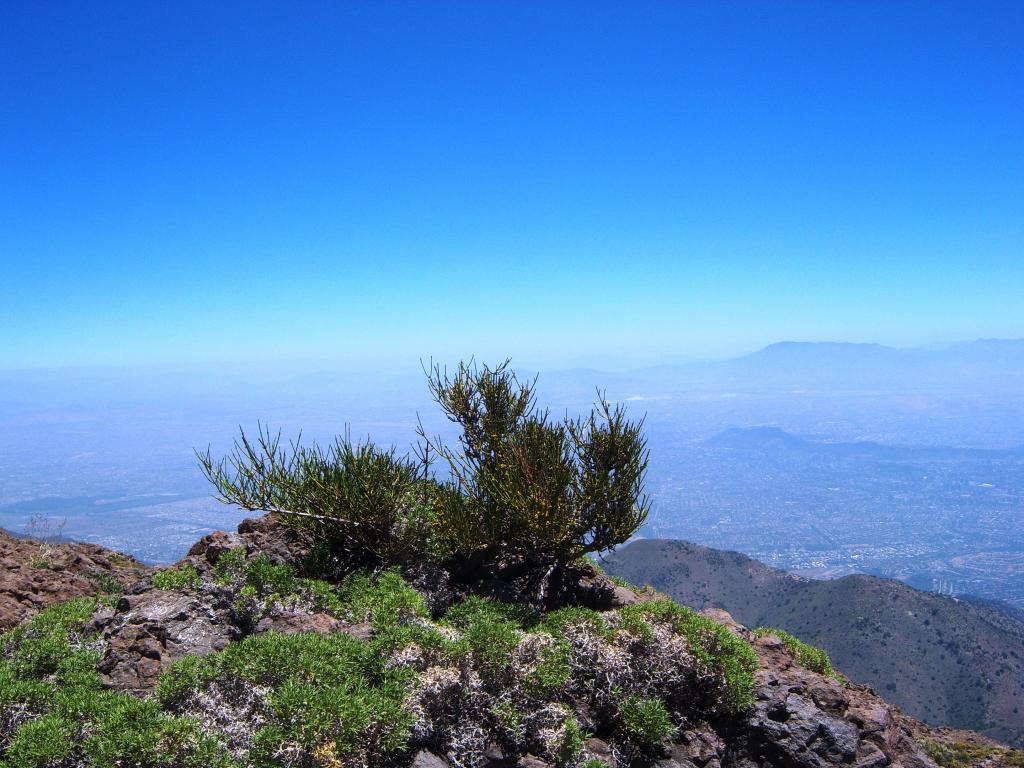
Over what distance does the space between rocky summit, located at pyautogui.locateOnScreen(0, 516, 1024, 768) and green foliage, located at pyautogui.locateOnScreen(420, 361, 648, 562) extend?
2.54 ft

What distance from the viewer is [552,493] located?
29.9 ft

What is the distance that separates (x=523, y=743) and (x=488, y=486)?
440 centimetres

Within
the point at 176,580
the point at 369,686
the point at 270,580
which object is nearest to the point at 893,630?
the point at 270,580

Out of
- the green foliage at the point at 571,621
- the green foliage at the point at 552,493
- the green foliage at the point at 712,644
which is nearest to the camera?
the green foliage at the point at 712,644

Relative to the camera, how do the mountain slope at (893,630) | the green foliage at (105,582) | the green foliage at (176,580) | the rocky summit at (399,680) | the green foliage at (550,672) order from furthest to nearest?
the mountain slope at (893,630) → the green foliage at (105,582) → the green foliage at (176,580) → the green foliage at (550,672) → the rocky summit at (399,680)

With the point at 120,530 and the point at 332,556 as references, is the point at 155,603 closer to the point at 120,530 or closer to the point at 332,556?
the point at 332,556

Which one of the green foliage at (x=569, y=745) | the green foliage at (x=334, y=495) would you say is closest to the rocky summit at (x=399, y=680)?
the green foliage at (x=569, y=745)

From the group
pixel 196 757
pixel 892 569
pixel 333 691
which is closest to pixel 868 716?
pixel 333 691

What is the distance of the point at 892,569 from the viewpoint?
19125 cm

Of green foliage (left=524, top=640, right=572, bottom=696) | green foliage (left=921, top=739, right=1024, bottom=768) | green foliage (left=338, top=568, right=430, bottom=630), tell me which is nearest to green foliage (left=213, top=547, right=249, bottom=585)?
green foliage (left=338, top=568, right=430, bottom=630)

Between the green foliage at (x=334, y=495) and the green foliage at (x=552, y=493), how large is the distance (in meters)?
0.68

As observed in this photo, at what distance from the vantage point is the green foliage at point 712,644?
727 cm

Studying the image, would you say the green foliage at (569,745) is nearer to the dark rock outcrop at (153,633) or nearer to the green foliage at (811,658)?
the dark rock outcrop at (153,633)

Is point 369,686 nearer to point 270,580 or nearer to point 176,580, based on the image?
point 270,580
